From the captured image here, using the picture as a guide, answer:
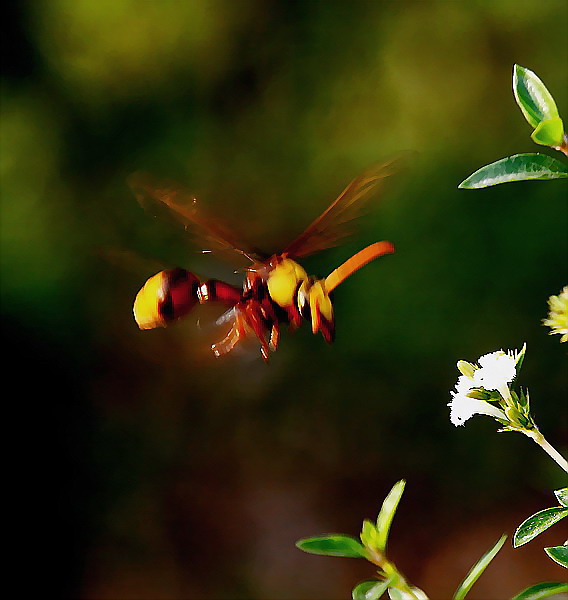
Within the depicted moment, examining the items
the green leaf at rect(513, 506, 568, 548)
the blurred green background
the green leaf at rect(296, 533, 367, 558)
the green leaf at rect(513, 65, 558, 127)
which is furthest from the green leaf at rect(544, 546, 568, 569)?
the blurred green background

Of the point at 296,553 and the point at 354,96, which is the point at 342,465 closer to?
the point at 296,553

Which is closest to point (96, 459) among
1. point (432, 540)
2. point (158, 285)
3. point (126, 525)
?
point (126, 525)

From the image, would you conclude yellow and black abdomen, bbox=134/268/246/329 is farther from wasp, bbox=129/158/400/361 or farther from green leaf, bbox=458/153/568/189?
green leaf, bbox=458/153/568/189

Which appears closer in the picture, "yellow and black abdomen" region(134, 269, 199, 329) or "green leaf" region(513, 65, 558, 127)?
"green leaf" region(513, 65, 558, 127)

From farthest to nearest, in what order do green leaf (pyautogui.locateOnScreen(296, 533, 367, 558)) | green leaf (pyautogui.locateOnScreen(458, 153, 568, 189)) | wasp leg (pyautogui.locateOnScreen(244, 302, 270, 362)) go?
wasp leg (pyautogui.locateOnScreen(244, 302, 270, 362))
green leaf (pyautogui.locateOnScreen(296, 533, 367, 558))
green leaf (pyautogui.locateOnScreen(458, 153, 568, 189))

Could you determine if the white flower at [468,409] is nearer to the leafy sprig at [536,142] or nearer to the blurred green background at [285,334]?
the leafy sprig at [536,142]

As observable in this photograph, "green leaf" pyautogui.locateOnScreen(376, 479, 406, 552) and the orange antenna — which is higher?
the orange antenna

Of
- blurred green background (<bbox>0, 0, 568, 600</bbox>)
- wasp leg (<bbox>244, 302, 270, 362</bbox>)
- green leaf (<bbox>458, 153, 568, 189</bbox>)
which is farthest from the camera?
blurred green background (<bbox>0, 0, 568, 600</bbox>)

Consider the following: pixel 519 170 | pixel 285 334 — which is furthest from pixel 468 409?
pixel 285 334
